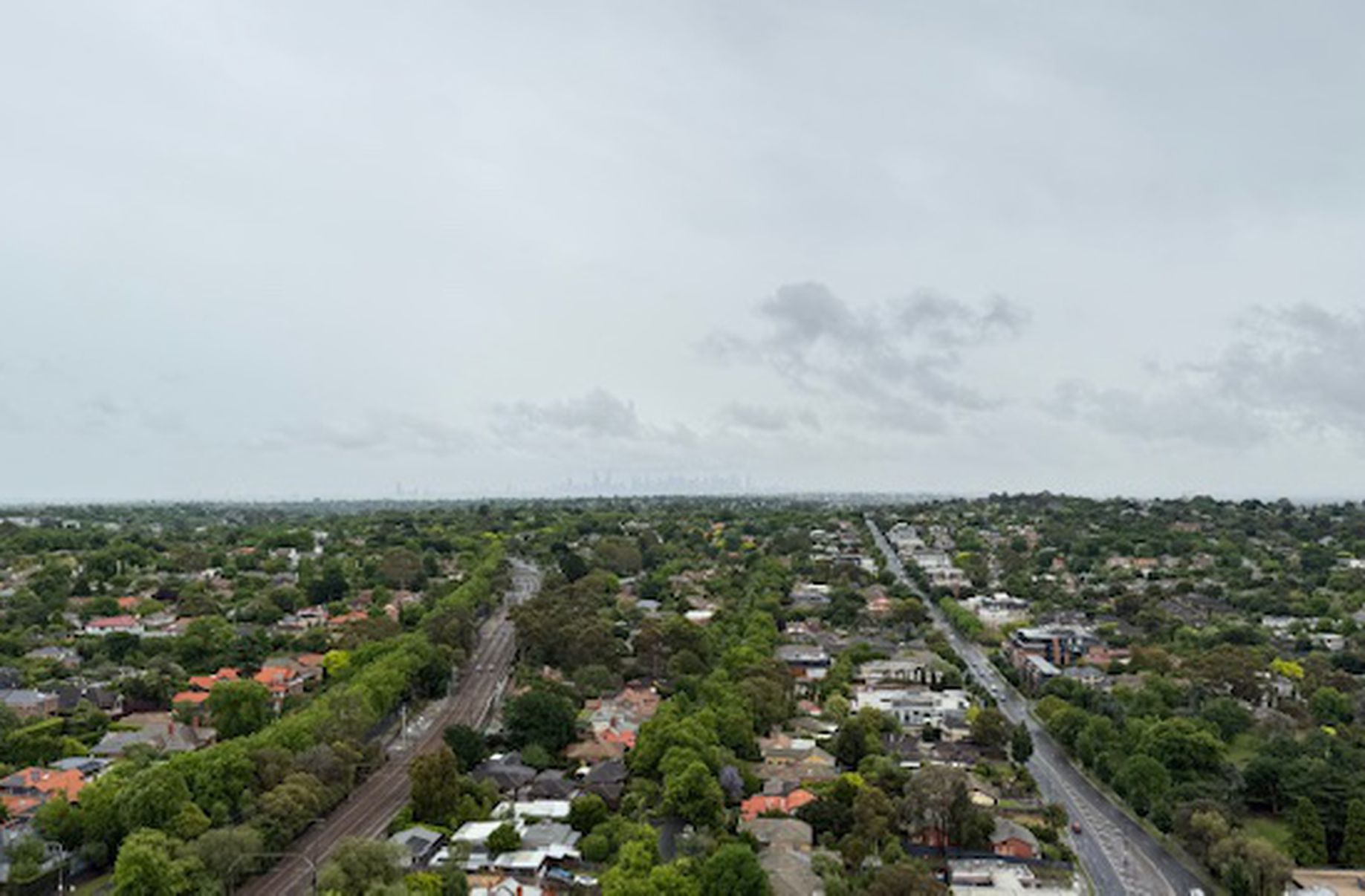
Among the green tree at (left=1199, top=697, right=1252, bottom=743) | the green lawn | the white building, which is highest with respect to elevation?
the green tree at (left=1199, top=697, right=1252, bottom=743)

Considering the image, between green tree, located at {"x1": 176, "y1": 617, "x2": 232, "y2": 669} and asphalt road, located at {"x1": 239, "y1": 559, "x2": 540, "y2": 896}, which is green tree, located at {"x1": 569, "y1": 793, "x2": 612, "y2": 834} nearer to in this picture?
asphalt road, located at {"x1": 239, "y1": 559, "x2": 540, "y2": 896}

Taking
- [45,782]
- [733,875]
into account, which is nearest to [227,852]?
[45,782]

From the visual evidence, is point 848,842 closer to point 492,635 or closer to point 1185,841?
point 1185,841

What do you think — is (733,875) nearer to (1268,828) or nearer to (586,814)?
(586,814)

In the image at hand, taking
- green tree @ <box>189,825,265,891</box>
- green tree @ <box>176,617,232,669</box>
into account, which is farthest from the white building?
green tree @ <box>176,617,232,669</box>

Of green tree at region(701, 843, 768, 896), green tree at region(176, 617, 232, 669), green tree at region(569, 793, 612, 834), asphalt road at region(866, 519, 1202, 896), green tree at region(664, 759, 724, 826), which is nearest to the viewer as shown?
green tree at region(701, 843, 768, 896)

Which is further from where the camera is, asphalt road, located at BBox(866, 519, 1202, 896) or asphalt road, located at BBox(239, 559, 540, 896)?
asphalt road, located at BBox(866, 519, 1202, 896)
